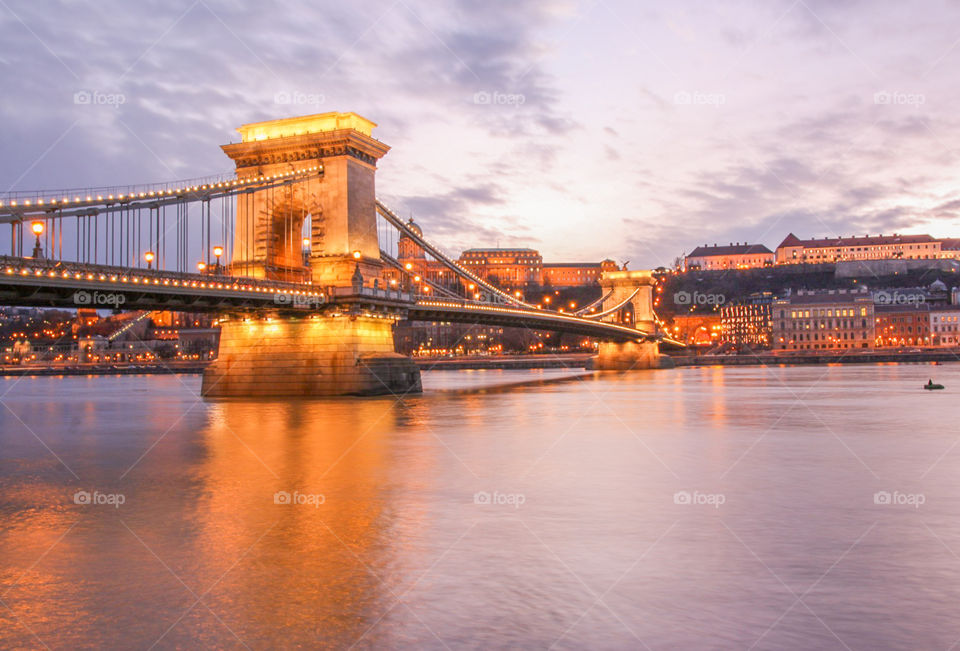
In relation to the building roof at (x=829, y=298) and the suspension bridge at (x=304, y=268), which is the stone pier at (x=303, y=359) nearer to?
the suspension bridge at (x=304, y=268)

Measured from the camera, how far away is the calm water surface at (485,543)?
6805 millimetres

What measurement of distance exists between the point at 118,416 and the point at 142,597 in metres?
30.6

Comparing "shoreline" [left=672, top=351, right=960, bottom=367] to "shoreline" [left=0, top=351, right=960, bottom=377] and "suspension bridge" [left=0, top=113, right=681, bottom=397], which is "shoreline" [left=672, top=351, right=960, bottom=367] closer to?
"shoreline" [left=0, top=351, right=960, bottom=377]

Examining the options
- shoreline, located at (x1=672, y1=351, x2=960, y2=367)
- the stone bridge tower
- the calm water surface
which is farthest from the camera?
shoreline, located at (x1=672, y1=351, x2=960, y2=367)

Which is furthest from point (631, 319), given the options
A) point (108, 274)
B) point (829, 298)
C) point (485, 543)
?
point (485, 543)

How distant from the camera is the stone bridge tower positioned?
96.4m

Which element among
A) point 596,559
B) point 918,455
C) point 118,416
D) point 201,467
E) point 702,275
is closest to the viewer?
point 596,559

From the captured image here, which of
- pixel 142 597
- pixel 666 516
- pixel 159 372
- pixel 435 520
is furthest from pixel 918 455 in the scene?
pixel 159 372

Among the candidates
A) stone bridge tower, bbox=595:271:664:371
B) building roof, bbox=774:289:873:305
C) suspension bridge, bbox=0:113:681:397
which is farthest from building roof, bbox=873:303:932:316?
suspension bridge, bbox=0:113:681:397

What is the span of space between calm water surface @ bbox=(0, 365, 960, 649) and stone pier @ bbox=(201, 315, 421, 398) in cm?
1747

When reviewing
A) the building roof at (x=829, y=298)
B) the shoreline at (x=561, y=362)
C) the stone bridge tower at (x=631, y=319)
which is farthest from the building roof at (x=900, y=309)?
the stone bridge tower at (x=631, y=319)

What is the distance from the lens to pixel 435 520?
11.3 m

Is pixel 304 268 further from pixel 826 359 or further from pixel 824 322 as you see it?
pixel 824 322

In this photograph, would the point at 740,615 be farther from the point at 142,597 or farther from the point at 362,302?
the point at 362,302
